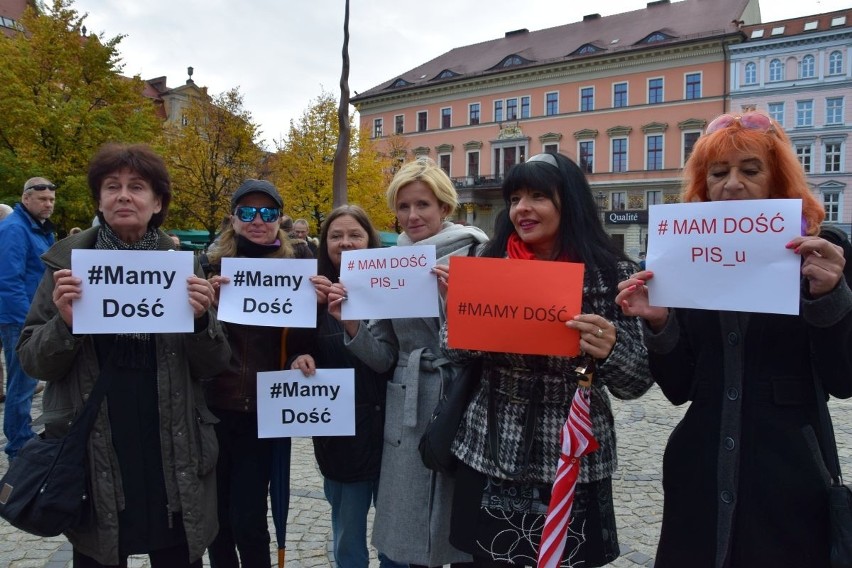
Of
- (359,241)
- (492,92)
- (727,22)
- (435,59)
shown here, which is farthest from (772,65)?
(359,241)

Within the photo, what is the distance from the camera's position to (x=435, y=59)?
60.9 metres

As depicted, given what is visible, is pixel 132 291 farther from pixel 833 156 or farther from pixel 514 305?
pixel 833 156

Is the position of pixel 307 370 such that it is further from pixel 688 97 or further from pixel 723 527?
pixel 688 97

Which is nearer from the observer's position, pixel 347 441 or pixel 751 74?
pixel 347 441

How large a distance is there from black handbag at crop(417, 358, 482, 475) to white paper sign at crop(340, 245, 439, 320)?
461 mm

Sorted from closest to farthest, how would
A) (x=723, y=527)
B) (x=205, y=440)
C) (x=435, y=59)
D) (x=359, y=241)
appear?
(x=723, y=527), (x=205, y=440), (x=359, y=241), (x=435, y=59)

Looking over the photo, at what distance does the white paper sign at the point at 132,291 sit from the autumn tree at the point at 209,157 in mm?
23004

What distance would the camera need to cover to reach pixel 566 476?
1867mm

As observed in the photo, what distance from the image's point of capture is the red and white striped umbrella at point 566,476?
187 cm

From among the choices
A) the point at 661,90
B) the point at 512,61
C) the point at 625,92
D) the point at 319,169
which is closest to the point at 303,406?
the point at 319,169

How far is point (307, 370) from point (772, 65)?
48191mm

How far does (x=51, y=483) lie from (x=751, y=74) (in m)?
49.0

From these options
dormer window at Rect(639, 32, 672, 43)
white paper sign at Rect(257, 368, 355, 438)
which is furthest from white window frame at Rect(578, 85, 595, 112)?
white paper sign at Rect(257, 368, 355, 438)

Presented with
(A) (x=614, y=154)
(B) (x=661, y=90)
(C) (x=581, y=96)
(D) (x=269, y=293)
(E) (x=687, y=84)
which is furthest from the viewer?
(C) (x=581, y=96)
